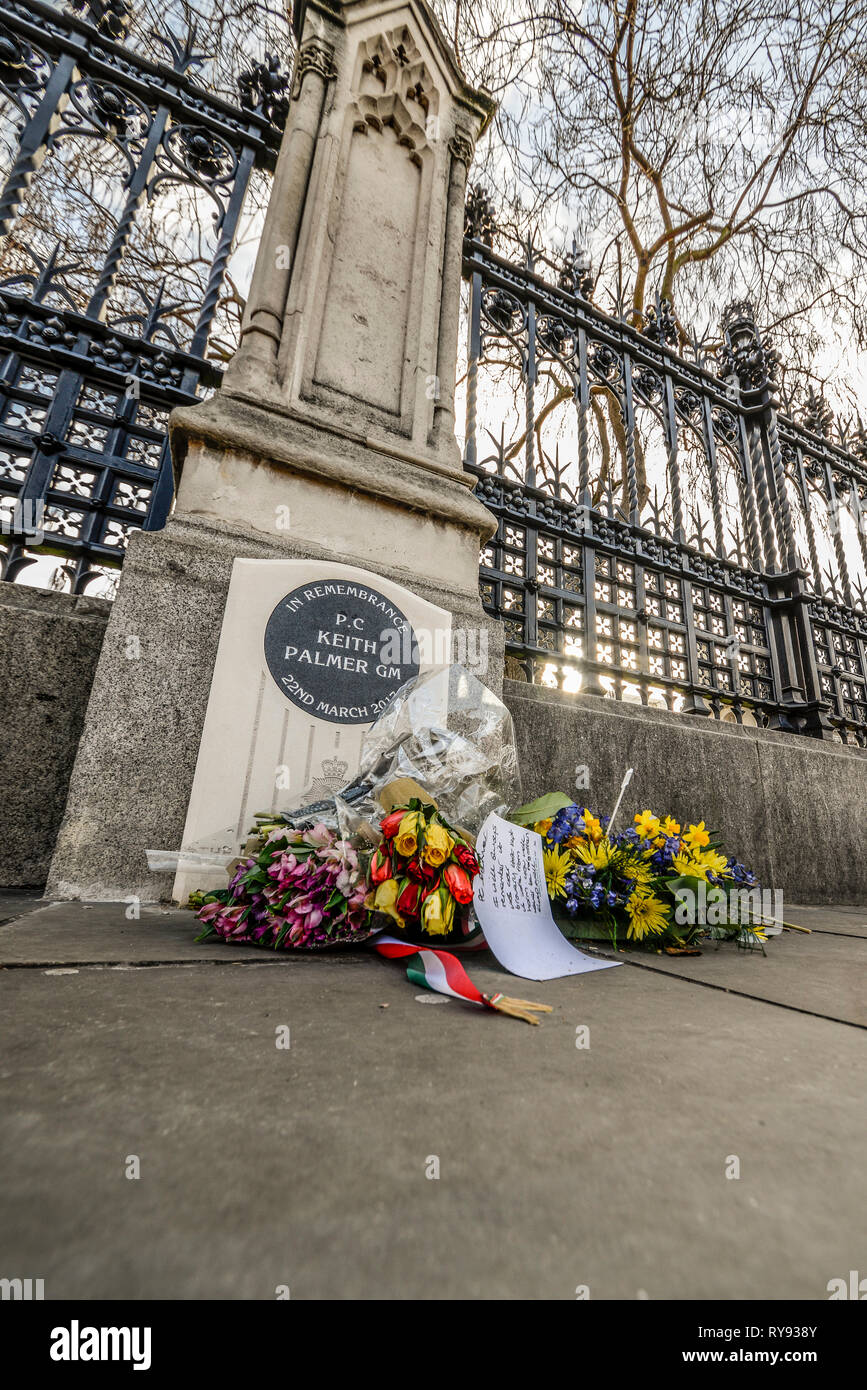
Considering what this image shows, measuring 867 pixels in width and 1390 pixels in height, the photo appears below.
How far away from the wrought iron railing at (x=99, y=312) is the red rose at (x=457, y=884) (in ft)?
7.38

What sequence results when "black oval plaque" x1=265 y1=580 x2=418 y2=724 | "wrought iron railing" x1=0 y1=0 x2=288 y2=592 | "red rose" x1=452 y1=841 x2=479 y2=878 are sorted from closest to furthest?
"red rose" x1=452 y1=841 x2=479 y2=878, "black oval plaque" x1=265 y1=580 x2=418 y2=724, "wrought iron railing" x1=0 y1=0 x2=288 y2=592

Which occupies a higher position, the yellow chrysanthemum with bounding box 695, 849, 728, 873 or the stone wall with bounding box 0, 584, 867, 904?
the stone wall with bounding box 0, 584, 867, 904

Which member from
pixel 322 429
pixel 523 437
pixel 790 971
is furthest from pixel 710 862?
pixel 523 437

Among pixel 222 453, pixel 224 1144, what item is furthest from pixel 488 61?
pixel 224 1144

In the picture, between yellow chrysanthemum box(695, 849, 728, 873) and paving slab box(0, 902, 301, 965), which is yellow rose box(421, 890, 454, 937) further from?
yellow chrysanthemum box(695, 849, 728, 873)

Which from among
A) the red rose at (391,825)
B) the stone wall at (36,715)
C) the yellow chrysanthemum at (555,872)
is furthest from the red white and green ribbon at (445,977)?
the stone wall at (36,715)

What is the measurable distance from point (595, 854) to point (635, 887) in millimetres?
151

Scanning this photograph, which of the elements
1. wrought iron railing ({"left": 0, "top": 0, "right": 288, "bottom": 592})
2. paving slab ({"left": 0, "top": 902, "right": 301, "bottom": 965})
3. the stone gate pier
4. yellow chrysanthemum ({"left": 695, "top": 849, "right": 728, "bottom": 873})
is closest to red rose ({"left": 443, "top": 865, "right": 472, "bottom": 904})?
paving slab ({"left": 0, "top": 902, "right": 301, "bottom": 965})

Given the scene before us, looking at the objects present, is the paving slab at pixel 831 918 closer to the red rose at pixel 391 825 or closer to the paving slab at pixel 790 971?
the paving slab at pixel 790 971

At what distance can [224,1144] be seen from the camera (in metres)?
Result: 0.55

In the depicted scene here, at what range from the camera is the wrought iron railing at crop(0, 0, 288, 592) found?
8.90 feet

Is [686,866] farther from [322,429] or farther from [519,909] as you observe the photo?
[322,429]

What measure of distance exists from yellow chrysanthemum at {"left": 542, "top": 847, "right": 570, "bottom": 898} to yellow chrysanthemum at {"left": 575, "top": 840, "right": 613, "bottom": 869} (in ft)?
0.17
